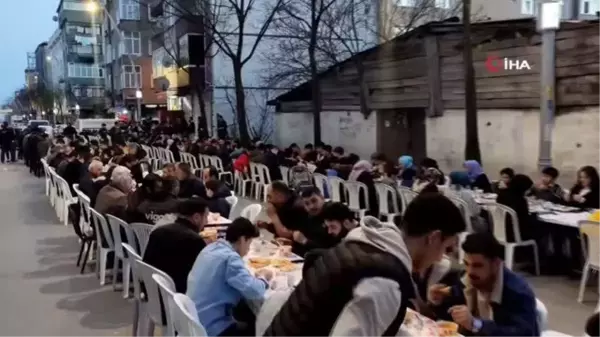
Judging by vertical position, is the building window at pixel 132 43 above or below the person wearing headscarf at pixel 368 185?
above

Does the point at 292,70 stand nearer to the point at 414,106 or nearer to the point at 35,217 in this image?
the point at 414,106

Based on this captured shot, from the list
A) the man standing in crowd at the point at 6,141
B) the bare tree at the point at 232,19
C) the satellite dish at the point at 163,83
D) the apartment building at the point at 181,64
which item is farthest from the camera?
the satellite dish at the point at 163,83

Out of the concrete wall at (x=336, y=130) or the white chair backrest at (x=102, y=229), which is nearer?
the white chair backrest at (x=102, y=229)

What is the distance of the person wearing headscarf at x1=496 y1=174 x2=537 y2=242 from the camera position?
25.6 feet

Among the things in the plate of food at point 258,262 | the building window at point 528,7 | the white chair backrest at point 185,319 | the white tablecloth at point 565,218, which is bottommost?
the white tablecloth at point 565,218

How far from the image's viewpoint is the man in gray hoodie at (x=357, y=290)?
6.75ft

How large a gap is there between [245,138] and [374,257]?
18.9 meters

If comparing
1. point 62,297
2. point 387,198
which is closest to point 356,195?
point 387,198

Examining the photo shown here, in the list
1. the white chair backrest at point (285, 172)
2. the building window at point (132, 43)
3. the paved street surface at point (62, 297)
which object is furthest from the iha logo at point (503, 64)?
the building window at point (132, 43)

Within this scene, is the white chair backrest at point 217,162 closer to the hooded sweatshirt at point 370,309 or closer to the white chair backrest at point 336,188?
the white chair backrest at point 336,188

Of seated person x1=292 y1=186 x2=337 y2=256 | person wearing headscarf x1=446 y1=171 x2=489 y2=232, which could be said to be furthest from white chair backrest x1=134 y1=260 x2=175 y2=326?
person wearing headscarf x1=446 y1=171 x2=489 y2=232

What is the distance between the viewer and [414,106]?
17344mm

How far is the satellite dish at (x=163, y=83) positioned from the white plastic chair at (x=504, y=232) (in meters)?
28.0

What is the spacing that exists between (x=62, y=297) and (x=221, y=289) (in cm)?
408
